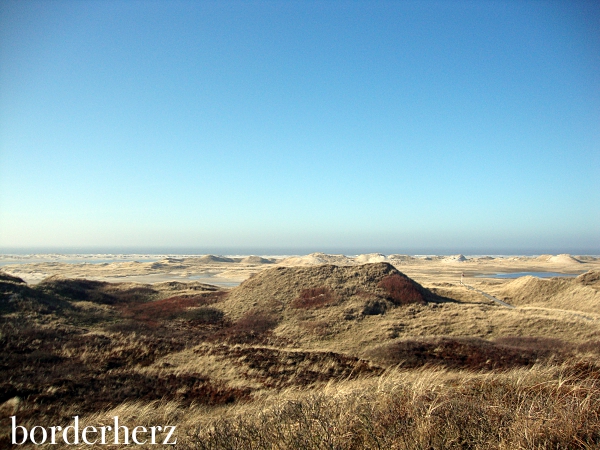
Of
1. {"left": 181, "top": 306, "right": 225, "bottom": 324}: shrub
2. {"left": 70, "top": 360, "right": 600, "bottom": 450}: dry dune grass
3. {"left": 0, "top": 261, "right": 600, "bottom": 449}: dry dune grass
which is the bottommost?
{"left": 181, "top": 306, "right": 225, "bottom": 324}: shrub

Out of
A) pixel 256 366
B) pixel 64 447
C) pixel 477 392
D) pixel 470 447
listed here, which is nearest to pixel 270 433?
pixel 470 447

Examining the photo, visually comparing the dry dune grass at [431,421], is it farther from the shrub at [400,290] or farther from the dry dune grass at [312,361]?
the shrub at [400,290]

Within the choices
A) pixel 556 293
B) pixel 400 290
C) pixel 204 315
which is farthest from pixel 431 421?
pixel 556 293

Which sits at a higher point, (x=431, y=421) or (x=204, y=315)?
(x=431, y=421)

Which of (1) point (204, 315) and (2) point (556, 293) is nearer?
(1) point (204, 315)

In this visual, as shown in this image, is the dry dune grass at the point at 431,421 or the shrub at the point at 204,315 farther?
the shrub at the point at 204,315

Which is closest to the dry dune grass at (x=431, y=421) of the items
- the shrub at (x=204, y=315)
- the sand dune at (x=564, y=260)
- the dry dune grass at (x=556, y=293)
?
the shrub at (x=204, y=315)

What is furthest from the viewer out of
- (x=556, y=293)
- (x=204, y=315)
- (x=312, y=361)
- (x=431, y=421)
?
(x=556, y=293)

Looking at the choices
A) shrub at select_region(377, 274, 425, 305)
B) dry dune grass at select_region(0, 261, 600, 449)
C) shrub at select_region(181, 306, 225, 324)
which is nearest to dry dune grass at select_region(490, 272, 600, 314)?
dry dune grass at select_region(0, 261, 600, 449)

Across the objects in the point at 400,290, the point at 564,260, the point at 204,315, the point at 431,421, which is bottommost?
the point at 204,315

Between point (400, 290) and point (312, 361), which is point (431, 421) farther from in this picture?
point (400, 290)

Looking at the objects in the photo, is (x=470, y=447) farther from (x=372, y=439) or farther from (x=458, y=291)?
(x=458, y=291)

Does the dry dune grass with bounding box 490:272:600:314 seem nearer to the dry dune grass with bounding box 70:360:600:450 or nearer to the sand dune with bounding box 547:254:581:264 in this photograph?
the dry dune grass with bounding box 70:360:600:450

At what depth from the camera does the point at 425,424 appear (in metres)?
5.41
